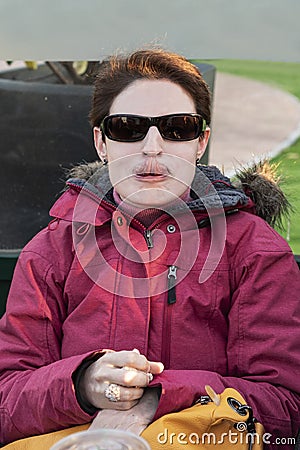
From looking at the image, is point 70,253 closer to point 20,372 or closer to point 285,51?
point 20,372

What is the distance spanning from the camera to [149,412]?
6.68 feet

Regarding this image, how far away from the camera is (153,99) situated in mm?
Answer: 2252

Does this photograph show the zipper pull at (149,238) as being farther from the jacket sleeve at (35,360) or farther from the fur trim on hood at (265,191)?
the fur trim on hood at (265,191)

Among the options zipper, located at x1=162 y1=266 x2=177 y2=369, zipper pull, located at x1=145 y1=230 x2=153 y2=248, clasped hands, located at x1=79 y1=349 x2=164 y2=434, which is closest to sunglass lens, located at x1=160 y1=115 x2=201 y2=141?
zipper pull, located at x1=145 y1=230 x2=153 y2=248

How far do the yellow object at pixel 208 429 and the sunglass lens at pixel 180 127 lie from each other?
64 centimetres

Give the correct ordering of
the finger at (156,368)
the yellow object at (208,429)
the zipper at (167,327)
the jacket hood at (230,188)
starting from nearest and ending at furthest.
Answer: the yellow object at (208,429) < the finger at (156,368) < the zipper at (167,327) < the jacket hood at (230,188)

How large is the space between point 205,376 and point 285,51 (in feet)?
3.90

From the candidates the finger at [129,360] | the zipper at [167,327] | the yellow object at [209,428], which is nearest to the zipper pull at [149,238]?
the zipper at [167,327]

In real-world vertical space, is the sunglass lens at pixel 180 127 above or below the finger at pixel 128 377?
above

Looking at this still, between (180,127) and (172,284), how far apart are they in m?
0.39

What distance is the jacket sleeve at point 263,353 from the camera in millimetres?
2051

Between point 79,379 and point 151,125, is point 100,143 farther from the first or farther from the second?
point 79,379

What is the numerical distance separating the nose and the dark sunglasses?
1cm

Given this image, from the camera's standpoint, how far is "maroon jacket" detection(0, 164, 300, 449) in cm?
212
